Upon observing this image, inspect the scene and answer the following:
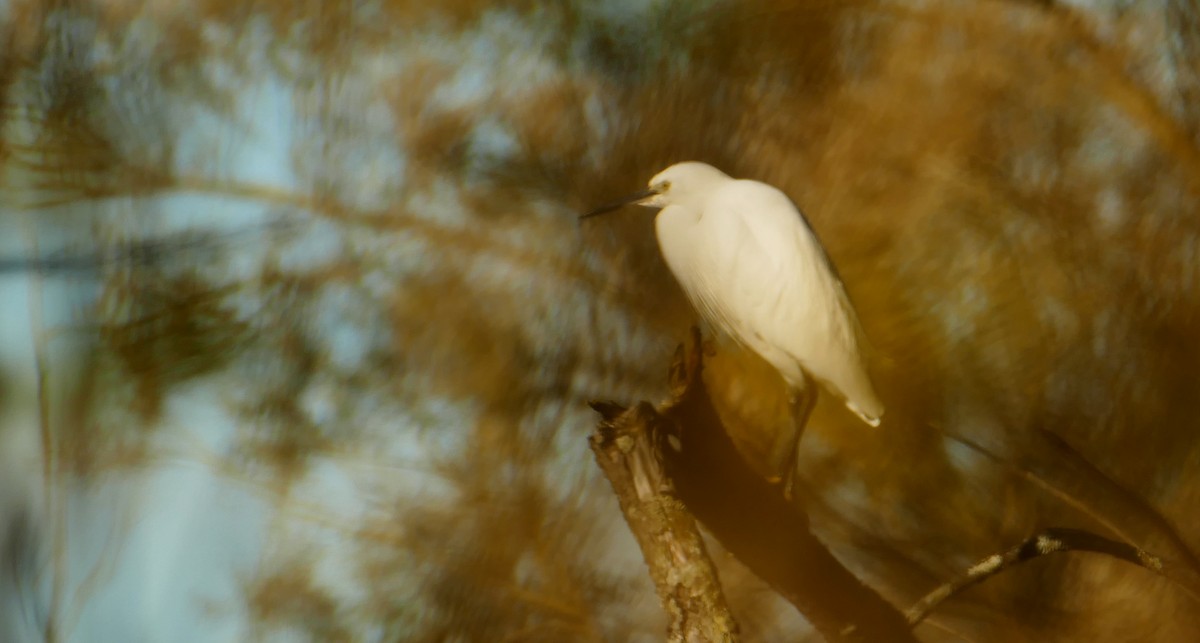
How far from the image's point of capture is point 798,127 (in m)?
1.51

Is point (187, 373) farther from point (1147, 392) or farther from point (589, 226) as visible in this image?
point (1147, 392)

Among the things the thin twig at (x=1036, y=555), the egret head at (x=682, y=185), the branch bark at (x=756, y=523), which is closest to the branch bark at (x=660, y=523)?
the branch bark at (x=756, y=523)

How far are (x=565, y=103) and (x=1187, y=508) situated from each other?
104 centimetres

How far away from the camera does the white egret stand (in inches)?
51.7

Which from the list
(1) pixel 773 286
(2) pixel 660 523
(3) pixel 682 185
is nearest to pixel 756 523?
(2) pixel 660 523

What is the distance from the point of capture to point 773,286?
4.37ft

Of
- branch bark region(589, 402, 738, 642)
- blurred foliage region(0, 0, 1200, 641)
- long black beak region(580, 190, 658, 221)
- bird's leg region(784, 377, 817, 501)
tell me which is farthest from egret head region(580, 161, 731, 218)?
branch bark region(589, 402, 738, 642)

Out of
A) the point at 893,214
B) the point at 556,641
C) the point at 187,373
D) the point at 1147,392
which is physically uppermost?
the point at 893,214

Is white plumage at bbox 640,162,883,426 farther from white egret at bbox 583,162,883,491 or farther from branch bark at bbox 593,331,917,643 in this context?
branch bark at bbox 593,331,917,643

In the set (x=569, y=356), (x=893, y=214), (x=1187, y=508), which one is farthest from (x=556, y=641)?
(x=1187, y=508)

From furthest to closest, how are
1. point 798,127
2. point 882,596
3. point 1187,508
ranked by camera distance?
point 798,127 → point 1187,508 → point 882,596

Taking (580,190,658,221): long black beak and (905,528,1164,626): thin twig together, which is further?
(580,190,658,221): long black beak

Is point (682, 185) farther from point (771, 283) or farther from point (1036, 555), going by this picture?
point (1036, 555)

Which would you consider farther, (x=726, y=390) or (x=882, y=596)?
(x=726, y=390)
